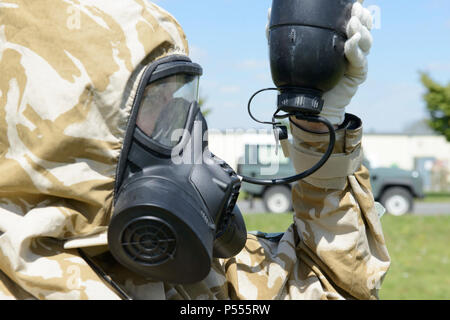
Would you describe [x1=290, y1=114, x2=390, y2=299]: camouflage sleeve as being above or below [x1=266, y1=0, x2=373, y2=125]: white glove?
below

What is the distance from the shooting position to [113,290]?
1525 millimetres

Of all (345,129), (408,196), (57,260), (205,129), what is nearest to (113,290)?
(57,260)

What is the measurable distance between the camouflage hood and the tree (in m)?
21.6

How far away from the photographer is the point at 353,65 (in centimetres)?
188

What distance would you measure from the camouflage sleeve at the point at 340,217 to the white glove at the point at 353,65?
0.25 feet

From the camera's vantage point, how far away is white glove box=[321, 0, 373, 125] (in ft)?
5.92

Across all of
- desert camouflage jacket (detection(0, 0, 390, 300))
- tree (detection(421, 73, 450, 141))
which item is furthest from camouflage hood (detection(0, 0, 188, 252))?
tree (detection(421, 73, 450, 141))

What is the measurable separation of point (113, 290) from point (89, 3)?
80 centimetres

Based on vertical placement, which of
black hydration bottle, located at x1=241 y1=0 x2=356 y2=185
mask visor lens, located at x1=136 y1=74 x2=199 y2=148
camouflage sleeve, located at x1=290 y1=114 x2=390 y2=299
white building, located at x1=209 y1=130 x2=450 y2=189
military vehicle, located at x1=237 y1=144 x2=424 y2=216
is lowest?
white building, located at x1=209 y1=130 x2=450 y2=189

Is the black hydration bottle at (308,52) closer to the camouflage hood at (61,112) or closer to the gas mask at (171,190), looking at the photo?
the gas mask at (171,190)

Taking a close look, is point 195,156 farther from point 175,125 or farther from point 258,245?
point 258,245

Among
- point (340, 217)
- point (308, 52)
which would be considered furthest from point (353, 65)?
point (340, 217)

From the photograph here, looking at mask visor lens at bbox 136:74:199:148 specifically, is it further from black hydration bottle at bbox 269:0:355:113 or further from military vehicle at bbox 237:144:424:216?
military vehicle at bbox 237:144:424:216

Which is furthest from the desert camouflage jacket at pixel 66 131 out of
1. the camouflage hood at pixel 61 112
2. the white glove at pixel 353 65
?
the white glove at pixel 353 65
